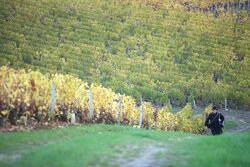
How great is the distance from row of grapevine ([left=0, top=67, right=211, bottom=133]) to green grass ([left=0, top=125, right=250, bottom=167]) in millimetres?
1542

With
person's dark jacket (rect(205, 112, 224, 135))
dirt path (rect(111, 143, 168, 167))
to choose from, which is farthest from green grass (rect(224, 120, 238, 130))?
dirt path (rect(111, 143, 168, 167))

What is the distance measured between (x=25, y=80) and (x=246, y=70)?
35447 mm

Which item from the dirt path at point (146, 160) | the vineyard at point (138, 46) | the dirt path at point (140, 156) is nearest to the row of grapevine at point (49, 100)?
the dirt path at point (140, 156)

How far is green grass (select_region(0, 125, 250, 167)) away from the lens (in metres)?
9.34

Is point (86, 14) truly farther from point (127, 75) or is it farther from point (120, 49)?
point (127, 75)

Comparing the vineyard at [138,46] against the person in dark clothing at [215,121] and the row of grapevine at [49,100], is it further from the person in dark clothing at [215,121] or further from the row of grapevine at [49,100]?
the person in dark clothing at [215,121]

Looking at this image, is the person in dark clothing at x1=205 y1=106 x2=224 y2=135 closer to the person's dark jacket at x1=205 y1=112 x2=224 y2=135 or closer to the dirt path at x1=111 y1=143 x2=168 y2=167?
the person's dark jacket at x1=205 y1=112 x2=224 y2=135

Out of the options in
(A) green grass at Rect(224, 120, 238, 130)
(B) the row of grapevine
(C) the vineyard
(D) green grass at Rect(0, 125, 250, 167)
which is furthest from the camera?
(C) the vineyard

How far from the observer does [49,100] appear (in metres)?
16.0

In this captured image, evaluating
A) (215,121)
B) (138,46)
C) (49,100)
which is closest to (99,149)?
(49,100)

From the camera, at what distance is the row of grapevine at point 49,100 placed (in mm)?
14367

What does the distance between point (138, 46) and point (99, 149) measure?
39751 mm

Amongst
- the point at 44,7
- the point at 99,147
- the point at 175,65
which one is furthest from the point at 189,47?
the point at 99,147

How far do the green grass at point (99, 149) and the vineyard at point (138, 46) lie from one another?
581 inches
